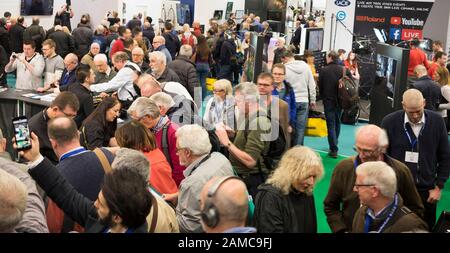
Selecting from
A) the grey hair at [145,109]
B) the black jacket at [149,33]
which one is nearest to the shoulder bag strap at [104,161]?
the grey hair at [145,109]

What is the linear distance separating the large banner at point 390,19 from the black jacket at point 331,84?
4.91 meters

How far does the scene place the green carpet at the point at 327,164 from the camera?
6484 mm

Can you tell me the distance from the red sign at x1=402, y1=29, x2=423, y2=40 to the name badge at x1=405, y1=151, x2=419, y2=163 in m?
8.95

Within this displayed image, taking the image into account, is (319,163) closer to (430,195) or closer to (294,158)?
(294,158)

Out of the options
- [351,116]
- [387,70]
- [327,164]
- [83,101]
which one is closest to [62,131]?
[83,101]

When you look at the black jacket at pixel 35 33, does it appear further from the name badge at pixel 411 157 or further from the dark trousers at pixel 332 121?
the name badge at pixel 411 157

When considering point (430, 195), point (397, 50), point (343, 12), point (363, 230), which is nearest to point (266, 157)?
point (430, 195)

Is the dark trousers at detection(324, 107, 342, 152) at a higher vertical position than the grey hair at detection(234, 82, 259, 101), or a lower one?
lower

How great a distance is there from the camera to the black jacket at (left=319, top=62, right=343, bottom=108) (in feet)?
28.7

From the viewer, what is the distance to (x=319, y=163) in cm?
357

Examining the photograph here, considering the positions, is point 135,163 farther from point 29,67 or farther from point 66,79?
point 29,67

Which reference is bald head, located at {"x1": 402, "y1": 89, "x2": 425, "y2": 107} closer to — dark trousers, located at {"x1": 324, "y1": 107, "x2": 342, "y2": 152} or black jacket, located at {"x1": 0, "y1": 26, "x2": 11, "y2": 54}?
dark trousers, located at {"x1": 324, "y1": 107, "x2": 342, "y2": 152}

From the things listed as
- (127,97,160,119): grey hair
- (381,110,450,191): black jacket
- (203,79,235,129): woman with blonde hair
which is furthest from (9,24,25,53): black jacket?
(381,110,450,191): black jacket
